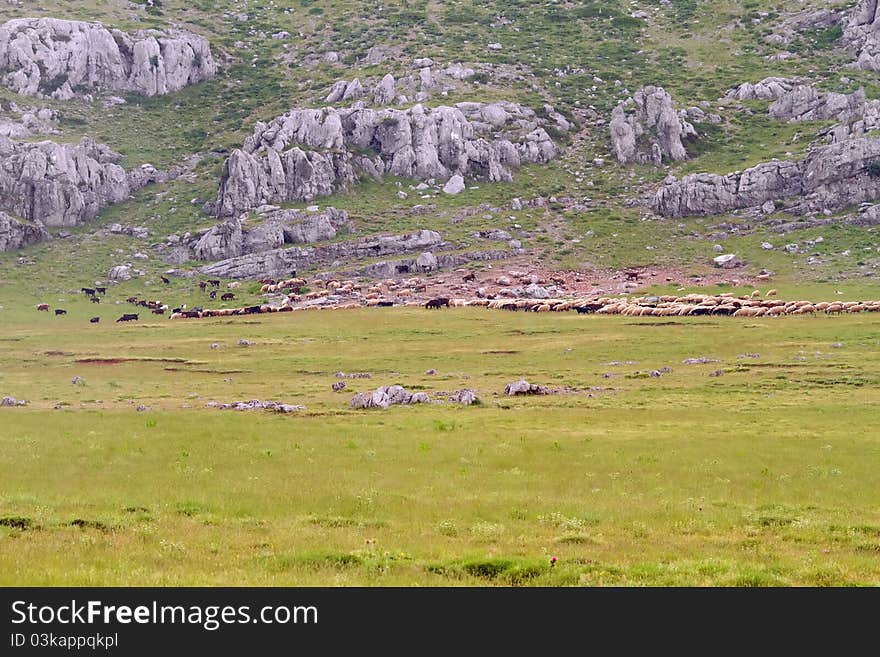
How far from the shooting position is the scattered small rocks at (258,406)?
1534 inches

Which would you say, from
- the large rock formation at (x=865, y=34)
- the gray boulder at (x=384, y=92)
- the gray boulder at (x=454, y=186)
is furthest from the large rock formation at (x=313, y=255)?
the large rock formation at (x=865, y=34)

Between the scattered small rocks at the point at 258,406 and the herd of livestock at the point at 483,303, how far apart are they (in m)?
39.1

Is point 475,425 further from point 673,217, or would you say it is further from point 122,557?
point 673,217

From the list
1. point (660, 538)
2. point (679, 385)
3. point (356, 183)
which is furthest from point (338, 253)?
point (660, 538)

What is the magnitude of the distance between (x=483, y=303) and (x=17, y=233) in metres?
67.8

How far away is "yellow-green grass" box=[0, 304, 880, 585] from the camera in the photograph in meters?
14.9

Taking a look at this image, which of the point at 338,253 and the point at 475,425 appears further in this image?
the point at 338,253

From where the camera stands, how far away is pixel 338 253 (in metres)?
97.4

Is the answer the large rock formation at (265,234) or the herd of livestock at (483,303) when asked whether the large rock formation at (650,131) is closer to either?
the herd of livestock at (483,303)

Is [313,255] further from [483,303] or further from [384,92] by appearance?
[384,92]

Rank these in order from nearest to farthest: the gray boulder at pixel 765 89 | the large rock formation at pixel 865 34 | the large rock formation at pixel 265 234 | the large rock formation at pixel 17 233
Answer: the large rock formation at pixel 265 234, the large rock formation at pixel 17 233, the gray boulder at pixel 765 89, the large rock formation at pixel 865 34

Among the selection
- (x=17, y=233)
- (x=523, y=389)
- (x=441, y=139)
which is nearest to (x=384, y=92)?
(x=441, y=139)

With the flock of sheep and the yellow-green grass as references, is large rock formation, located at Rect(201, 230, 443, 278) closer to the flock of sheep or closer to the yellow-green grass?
the flock of sheep
